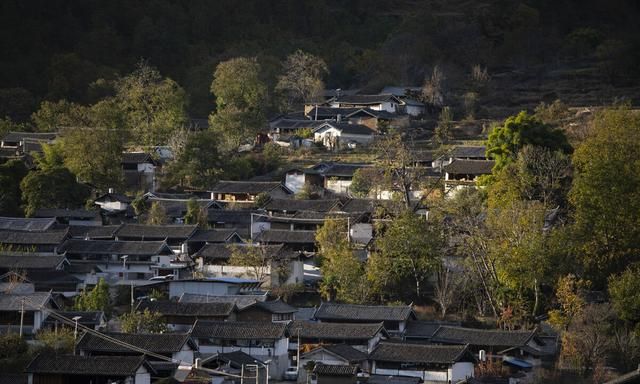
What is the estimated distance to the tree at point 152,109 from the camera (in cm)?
4609

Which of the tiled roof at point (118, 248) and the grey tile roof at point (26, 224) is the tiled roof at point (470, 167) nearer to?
the tiled roof at point (118, 248)

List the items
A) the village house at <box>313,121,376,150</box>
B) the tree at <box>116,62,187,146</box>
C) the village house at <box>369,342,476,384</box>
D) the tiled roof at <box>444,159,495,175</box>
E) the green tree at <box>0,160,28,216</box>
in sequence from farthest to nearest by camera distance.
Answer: the village house at <box>313,121,376,150</box>, the tree at <box>116,62,187,146</box>, the tiled roof at <box>444,159,495,175</box>, the green tree at <box>0,160,28,216</box>, the village house at <box>369,342,476,384</box>

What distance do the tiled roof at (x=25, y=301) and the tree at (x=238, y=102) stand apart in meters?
17.1

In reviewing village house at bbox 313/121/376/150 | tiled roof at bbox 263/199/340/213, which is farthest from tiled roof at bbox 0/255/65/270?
village house at bbox 313/121/376/150

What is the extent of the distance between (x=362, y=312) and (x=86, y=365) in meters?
7.86

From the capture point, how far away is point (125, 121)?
4688 cm

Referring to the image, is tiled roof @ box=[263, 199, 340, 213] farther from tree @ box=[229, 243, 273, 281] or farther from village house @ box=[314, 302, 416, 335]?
village house @ box=[314, 302, 416, 335]

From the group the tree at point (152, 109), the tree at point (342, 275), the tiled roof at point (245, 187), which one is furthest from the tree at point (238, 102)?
the tree at point (342, 275)

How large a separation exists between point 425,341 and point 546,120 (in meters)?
18.8

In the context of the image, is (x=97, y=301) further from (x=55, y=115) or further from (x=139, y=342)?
(x=55, y=115)

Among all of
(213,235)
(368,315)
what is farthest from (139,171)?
(368,315)

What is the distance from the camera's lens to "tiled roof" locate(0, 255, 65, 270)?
32656 millimetres

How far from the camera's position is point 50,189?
38531 millimetres

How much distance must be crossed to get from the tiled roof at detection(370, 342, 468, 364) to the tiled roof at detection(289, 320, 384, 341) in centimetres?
97
